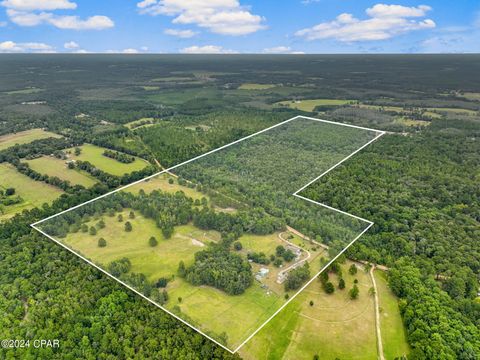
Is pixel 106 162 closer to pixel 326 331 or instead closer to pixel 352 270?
pixel 352 270

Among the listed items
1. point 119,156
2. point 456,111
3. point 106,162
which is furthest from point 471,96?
point 106,162

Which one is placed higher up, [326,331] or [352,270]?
[352,270]

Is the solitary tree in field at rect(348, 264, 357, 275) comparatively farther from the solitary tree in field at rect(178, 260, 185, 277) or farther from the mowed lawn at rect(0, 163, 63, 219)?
the mowed lawn at rect(0, 163, 63, 219)

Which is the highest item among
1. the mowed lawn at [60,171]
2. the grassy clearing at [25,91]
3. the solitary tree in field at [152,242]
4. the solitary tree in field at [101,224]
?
the solitary tree in field at [101,224]

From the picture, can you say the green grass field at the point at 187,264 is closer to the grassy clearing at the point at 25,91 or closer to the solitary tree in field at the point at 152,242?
the solitary tree in field at the point at 152,242

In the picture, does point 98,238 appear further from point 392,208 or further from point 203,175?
point 392,208

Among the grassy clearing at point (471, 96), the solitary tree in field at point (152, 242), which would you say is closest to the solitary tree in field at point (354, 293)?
the solitary tree in field at point (152, 242)
